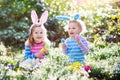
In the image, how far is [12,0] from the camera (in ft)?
42.3

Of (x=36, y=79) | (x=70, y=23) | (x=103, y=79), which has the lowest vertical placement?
(x=103, y=79)

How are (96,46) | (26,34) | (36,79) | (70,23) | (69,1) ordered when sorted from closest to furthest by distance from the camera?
(36,79) → (70,23) → (96,46) → (26,34) → (69,1)

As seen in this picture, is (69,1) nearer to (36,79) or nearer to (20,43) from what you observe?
(20,43)

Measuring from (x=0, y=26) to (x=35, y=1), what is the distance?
55.5 inches

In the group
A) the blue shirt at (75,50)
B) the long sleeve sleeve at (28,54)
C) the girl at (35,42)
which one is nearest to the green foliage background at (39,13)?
the girl at (35,42)

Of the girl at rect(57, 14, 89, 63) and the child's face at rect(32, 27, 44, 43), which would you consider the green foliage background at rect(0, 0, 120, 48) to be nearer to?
the child's face at rect(32, 27, 44, 43)

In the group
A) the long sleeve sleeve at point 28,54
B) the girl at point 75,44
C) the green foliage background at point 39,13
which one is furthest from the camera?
the green foliage background at point 39,13

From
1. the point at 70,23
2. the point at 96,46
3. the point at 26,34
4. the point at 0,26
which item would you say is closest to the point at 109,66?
the point at 70,23

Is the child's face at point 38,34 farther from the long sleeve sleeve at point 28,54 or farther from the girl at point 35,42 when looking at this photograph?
the long sleeve sleeve at point 28,54

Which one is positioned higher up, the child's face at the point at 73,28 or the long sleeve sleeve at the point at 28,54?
the child's face at the point at 73,28

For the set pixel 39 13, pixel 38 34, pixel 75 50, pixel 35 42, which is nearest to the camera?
pixel 75 50

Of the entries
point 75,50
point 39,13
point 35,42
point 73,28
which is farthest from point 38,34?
point 39,13

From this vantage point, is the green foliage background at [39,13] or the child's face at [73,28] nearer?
the child's face at [73,28]

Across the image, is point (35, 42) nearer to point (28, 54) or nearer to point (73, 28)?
point (28, 54)
